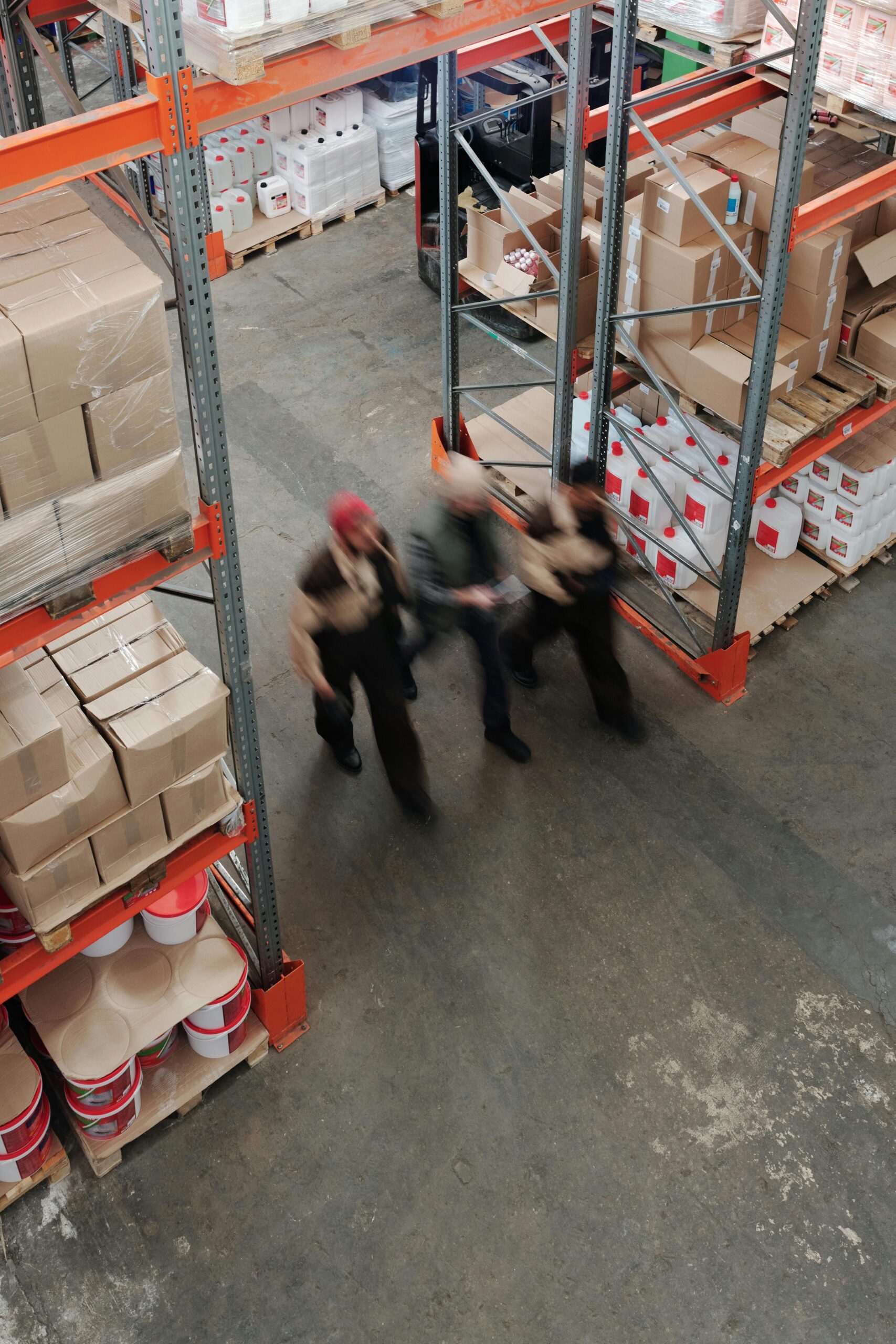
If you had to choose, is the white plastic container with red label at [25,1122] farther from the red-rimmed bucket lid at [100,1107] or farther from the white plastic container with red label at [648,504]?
the white plastic container with red label at [648,504]

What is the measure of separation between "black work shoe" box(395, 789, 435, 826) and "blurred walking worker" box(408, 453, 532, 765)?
0.75m

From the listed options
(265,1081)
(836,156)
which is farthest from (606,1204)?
(836,156)

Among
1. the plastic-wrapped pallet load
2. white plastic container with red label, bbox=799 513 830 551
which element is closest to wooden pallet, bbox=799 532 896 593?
white plastic container with red label, bbox=799 513 830 551

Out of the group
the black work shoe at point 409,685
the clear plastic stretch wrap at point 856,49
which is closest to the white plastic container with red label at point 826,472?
the clear plastic stretch wrap at point 856,49

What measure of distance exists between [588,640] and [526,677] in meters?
0.76

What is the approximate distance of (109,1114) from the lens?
16.6 feet

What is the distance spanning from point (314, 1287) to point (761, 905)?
9.28 ft

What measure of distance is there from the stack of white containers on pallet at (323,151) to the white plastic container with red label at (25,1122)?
8.41 meters

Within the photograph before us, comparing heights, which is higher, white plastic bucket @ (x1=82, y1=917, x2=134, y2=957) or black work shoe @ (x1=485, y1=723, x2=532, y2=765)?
white plastic bucket @ (x1=82, y1=917, x2=134, y2=957)

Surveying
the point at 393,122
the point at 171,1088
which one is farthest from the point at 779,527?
the point at 393,122

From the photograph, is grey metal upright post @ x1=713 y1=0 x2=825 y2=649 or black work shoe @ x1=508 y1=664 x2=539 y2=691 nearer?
grey metal upright post @ x1=713 y1=0 x2=825 y2=649

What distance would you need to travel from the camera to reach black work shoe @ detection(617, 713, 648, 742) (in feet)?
23.0

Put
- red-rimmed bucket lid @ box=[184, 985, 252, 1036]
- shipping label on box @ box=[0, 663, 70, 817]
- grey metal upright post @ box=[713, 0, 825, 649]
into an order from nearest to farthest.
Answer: shipping label on box @ box=[0, 663, 70, 817] < grey metal upright post @ box=[713, 0, 825, 649] < red-rimmed bucket lid @ box=[184, 985, 252, 1036]

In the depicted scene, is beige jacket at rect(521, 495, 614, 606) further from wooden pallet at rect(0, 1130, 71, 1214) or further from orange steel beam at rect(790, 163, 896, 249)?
wooden pallet at rect(0, 1130, 71, 1214)
